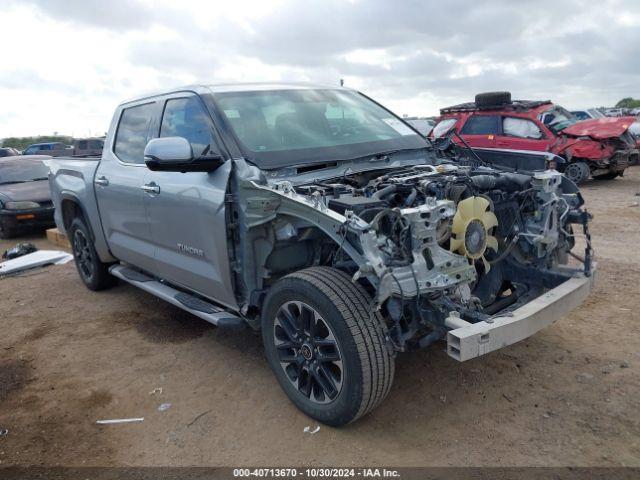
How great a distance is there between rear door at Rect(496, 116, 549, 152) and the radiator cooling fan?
9202mm

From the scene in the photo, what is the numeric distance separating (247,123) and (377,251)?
1.65m

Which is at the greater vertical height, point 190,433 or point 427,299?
point 427,299

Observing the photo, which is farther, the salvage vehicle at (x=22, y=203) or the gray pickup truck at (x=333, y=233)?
the salvage vehicle at (x=22, y=203)

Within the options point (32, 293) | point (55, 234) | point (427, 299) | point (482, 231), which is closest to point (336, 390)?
point (427, 299)

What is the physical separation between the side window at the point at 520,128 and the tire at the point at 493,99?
0.40 metres

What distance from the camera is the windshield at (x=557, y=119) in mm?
12117

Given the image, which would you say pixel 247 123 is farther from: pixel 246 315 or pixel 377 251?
pixel 377 251

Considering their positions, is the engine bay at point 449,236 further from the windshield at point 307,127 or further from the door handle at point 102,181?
the door handle at point 102,181

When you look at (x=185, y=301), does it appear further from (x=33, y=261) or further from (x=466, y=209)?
(x=33, y=261)

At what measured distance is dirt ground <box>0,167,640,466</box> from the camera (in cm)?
295

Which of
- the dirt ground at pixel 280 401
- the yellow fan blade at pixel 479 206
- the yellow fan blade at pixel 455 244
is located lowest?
the dirt ground at pixel 280 401

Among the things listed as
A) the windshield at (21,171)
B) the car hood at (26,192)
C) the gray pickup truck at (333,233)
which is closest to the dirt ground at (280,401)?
the gray pickup truck at (333,233)

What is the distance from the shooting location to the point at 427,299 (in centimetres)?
291

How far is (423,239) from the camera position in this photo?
2.83 meters
